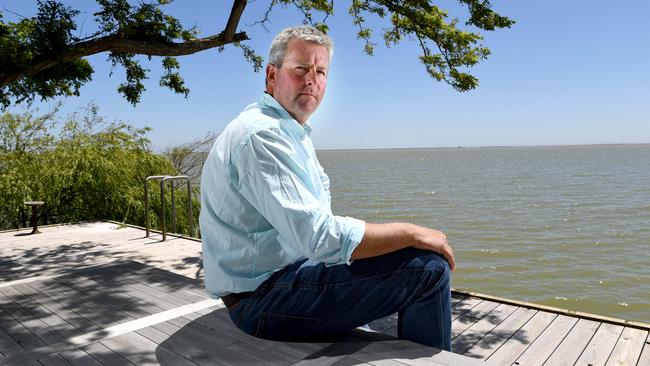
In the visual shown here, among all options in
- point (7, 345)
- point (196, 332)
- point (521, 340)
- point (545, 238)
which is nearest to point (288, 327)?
point (196, 332)

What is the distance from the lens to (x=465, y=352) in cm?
327

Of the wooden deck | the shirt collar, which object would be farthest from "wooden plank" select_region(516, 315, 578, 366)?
the shirt collar

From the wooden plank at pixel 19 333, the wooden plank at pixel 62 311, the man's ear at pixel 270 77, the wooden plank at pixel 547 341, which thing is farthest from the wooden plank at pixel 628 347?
the wooden plank at pixel 19 333

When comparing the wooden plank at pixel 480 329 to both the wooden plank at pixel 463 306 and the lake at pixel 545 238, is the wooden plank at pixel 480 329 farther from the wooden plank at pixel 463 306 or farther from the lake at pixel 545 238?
the lake at pixel 545 238

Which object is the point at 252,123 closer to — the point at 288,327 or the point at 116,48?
the point at 288,327

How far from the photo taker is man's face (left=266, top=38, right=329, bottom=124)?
5.82 ft

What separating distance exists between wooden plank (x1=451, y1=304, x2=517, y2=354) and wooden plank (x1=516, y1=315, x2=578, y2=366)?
326 millimetres

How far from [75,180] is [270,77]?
9535 mm

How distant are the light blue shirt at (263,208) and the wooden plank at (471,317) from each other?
88.3 inches

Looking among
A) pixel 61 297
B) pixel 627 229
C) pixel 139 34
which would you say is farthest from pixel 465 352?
pixel 627 229

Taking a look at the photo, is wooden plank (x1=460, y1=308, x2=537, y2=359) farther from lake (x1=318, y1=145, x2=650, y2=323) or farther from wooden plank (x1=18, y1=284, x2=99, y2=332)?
lake (x1=318, y1=145, x2=650, y2=323)

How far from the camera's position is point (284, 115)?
1757mm

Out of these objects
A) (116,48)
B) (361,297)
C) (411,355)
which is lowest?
(411,355)

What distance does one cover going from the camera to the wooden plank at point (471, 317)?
12.0 feet
